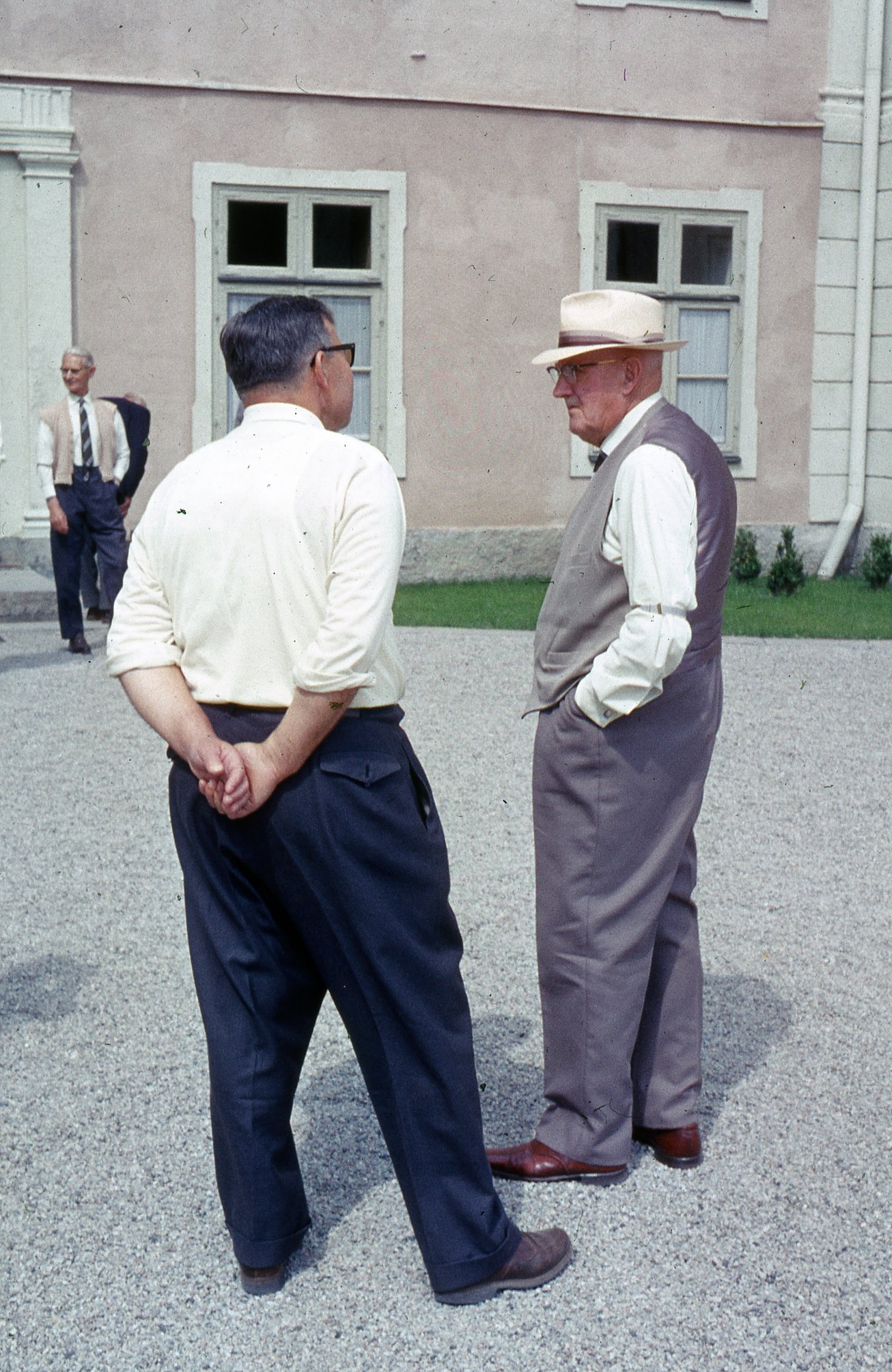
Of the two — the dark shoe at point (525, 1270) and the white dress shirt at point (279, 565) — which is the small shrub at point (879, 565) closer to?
the dark shoe at point (525, 1270)

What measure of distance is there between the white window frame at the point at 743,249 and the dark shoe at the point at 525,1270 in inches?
481

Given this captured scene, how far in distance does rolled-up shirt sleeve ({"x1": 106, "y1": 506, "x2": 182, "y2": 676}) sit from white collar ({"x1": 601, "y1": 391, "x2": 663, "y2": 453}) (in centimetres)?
96

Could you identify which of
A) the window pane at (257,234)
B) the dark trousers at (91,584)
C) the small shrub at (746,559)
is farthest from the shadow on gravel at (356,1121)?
the window pane at (257,234)

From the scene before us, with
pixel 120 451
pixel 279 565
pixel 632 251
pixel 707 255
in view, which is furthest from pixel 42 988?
pixel 707 255

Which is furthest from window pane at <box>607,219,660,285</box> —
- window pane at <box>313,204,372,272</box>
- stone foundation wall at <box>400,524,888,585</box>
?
stone foundation wall at <box>400,524,888,585</box>

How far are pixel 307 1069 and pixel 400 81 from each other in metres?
12.2

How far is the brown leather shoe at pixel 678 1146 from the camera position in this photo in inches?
135

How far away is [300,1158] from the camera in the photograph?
11.4 ft

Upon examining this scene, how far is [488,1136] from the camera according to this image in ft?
11.8

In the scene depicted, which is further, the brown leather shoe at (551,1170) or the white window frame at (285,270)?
the white window frame at (285,270)

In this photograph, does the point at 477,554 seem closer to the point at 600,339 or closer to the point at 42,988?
the point at 42,988

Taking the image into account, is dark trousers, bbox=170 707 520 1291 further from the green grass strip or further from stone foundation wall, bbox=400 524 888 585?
stone foundation wall, bbox=400 524 888 585

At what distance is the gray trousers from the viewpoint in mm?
3277

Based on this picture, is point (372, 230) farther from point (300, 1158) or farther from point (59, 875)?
point (300, 1158)
